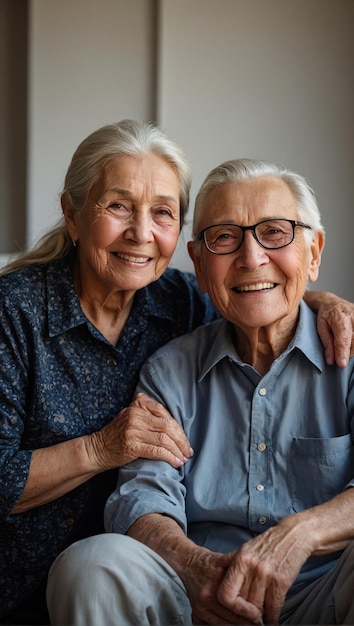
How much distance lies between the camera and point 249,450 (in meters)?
1.84

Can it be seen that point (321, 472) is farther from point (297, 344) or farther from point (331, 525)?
point (297, 344)

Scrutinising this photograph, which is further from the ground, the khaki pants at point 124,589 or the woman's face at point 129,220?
the woman's face at point 129,220

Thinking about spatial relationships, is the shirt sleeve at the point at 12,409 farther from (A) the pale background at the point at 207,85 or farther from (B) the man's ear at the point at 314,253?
(A) the pale background at the point at 207,85

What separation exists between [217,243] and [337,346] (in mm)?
393

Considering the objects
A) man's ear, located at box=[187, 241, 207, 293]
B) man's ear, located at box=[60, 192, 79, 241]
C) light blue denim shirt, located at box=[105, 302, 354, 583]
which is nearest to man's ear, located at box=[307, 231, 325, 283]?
light blue denim shirt, located at box=[105, 302, 354, 583]

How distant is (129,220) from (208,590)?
3.12 ft

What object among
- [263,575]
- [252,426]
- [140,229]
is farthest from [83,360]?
[263,575]

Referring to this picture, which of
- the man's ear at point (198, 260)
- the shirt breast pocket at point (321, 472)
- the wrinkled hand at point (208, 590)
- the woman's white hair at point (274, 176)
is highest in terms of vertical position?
the woman's white hair at point (274, 176)

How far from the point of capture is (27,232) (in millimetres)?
3426

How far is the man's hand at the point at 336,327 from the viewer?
6.02 feet

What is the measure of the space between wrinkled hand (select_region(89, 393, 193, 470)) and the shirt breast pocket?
0.92 ft

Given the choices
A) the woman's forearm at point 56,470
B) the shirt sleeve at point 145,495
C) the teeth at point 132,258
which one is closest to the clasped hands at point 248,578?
the shirt sleeve at point 145,495

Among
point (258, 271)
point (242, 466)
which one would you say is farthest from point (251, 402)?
point (258, 271)

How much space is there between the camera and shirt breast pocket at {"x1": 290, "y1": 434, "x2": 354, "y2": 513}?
1786 mm
